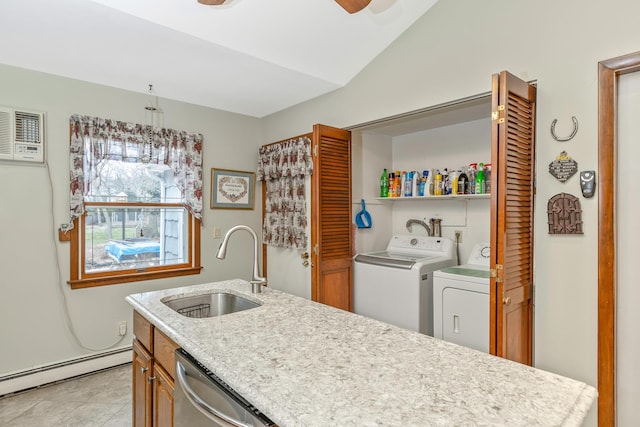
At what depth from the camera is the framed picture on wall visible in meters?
3.78

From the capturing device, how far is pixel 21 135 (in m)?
2.74

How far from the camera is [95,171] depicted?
3.05m

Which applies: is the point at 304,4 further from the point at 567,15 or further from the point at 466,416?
the point at 466,416

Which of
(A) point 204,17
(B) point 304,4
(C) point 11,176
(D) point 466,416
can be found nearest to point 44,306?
(C) point 11,176

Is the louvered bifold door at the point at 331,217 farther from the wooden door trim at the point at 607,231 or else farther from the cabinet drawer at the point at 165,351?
the wooden door trim at the point at 607,231

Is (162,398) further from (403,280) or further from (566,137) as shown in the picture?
(566,137)

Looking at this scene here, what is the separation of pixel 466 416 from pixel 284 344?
65 centimetres

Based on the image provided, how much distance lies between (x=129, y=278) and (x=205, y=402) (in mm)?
2495

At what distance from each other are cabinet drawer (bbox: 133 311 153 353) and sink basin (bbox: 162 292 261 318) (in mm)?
225

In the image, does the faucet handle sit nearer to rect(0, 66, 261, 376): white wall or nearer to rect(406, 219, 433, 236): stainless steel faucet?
rect(0, 66, 261, 376): white wall

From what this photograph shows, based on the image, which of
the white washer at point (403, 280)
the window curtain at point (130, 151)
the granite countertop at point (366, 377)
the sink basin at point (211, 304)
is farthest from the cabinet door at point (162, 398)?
the window curtain at point (130, 151)

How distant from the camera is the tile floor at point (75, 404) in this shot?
237cm

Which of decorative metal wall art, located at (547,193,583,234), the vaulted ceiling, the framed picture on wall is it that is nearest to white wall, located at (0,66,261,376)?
the vaulted ceiling

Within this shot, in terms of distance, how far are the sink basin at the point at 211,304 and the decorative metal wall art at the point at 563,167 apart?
71.7 inches
